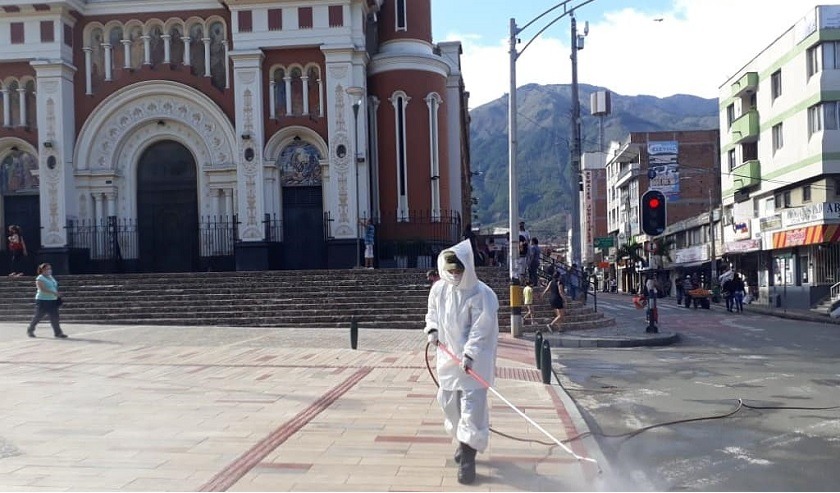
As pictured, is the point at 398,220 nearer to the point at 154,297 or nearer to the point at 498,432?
the point at 154,297

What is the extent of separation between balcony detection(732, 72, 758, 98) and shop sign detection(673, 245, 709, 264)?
12146mm

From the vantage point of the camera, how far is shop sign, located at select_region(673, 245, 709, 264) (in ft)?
169

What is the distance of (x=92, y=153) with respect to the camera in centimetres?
3025

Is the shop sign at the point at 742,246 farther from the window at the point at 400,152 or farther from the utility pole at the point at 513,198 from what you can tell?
the utility pole at the point at 513,198

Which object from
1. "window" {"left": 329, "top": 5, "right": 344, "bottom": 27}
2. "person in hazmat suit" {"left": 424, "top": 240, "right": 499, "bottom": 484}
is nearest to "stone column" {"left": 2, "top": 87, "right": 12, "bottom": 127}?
"window" {"left": 329, "top": 5, "right": 344, "bottom": 27}

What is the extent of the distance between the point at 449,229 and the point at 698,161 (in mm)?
41063

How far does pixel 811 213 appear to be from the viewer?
33.0m

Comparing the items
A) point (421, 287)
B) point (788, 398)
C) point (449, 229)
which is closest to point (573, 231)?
point (449, 229)

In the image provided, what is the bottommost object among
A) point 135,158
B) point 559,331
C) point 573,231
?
point 559,331

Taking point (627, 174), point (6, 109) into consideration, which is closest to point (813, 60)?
point (6, 109)

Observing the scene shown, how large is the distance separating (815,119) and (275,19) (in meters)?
22.6

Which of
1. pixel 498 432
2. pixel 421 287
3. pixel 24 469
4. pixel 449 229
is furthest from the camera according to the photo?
pixel 449 229

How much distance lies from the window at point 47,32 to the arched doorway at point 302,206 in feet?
31.2

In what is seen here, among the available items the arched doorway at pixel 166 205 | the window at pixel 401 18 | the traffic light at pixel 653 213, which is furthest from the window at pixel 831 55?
the arched doorway at pixel 166 205
